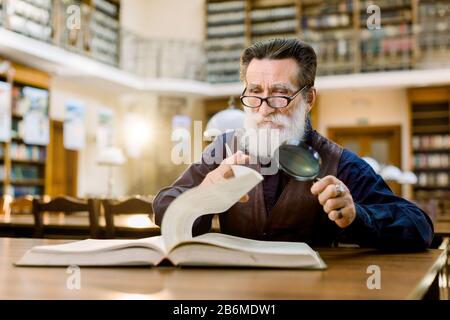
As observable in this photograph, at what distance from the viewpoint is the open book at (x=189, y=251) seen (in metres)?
1.21

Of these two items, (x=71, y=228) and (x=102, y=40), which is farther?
(x=102, y=40)

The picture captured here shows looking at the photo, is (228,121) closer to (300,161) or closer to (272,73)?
(272,73)

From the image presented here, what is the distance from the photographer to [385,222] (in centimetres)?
161

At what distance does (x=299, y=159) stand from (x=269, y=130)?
425mm

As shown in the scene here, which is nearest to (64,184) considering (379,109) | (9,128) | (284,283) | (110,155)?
(9,128)

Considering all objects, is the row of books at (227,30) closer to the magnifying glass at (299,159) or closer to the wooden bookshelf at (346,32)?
the wooden bookshelf at (346,32)

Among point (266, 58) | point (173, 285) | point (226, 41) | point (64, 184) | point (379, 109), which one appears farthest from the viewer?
point (226, 41)

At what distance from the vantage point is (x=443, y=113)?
1071 cm

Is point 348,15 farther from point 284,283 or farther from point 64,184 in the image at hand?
point 284,283

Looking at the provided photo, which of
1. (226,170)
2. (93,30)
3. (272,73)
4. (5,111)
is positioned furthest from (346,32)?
(226,170)

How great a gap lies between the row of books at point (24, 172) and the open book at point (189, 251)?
7703 millimetres

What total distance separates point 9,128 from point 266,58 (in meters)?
7.00

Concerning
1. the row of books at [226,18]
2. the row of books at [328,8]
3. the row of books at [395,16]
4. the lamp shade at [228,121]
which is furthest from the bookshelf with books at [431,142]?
the lamp shade at [228,121]

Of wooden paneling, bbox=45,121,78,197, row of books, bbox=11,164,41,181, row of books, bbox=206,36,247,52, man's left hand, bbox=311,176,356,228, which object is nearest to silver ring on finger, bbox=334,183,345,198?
man's left hand, bbox=311,176,356,228
